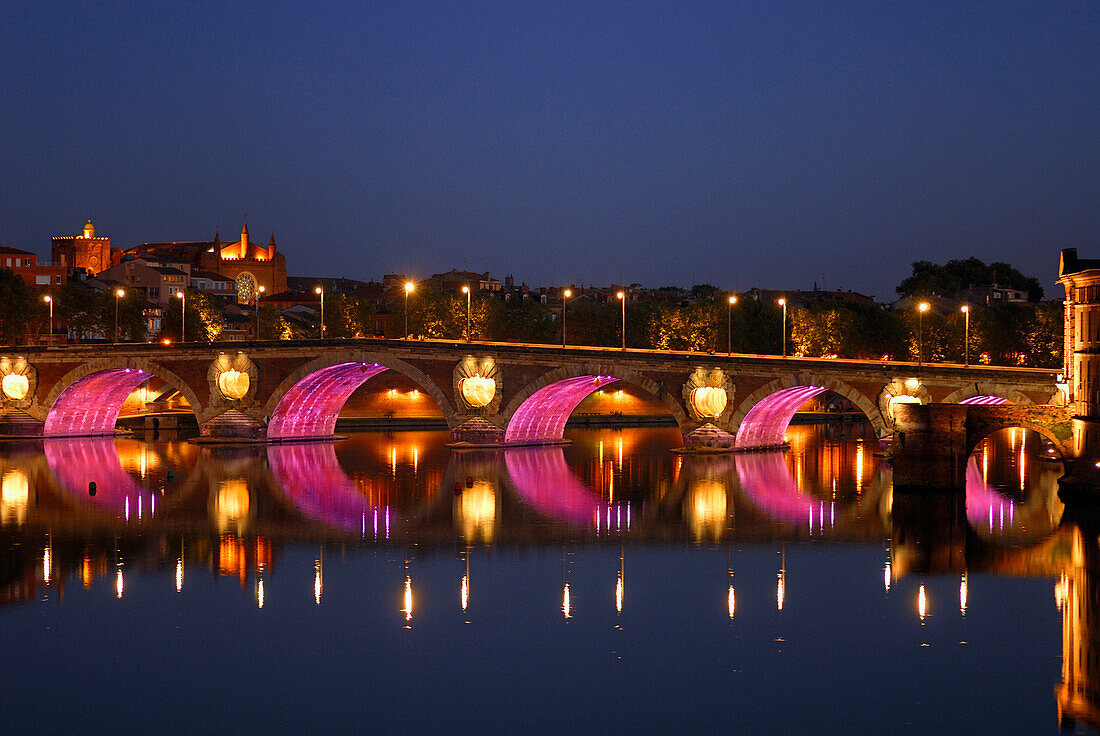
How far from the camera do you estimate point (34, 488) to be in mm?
55562

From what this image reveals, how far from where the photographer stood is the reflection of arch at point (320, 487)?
156ft

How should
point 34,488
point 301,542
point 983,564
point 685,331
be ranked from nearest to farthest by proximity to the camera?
point 983,564
point 301,542
point 34,488
point 685,331

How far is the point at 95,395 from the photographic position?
84812 millimetres

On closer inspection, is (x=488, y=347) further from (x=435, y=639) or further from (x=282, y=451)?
A: (x=435, y=639)

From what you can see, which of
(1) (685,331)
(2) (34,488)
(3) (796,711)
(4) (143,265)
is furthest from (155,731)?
(4) (143,265)

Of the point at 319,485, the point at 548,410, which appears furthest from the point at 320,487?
the point at 548,410

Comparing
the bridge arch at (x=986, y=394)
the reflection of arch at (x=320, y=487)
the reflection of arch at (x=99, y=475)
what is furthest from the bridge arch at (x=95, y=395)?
the bridge arch at (x=986, y=394)

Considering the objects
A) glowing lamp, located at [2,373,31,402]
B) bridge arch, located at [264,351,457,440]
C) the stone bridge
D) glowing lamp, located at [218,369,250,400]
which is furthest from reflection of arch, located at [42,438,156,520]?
bridge arch, located at [264,351,457,440]

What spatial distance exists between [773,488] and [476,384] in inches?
861

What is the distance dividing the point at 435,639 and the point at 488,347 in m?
42.8

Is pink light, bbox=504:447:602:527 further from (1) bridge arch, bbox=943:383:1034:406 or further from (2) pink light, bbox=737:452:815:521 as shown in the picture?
(1) bridge arch, bbox=943:383:1034:406

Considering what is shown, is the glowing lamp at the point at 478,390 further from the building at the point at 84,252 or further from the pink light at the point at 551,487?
the building at the point at 84,252

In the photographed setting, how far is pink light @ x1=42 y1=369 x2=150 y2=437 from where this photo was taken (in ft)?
269

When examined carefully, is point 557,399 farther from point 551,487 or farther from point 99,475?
point 99,475
